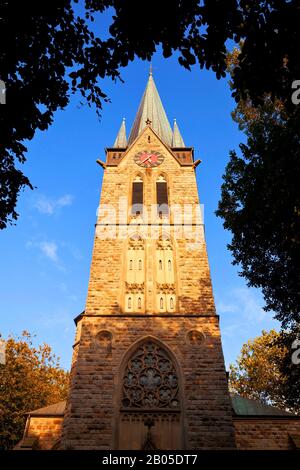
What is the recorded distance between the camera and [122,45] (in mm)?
5656

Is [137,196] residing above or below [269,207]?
above

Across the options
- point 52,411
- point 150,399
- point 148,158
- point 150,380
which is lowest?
point 150,399

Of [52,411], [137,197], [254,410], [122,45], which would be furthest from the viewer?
[137,197]

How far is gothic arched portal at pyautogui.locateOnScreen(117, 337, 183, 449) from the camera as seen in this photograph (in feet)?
35.1

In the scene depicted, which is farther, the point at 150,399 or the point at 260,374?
the point at 260,374

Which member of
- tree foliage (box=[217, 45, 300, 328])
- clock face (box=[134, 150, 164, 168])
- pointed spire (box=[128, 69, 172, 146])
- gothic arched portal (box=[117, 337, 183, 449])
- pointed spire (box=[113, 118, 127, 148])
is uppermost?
pointed spire (box=[128, 69, 172, 146])

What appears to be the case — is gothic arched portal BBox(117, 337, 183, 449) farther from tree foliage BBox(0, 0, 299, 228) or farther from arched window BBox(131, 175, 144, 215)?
tree foliage BBox(0, 0, 299, 228)

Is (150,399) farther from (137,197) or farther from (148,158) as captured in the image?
(148,158)

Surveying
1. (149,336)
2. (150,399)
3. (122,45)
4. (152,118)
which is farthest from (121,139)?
(122,45)

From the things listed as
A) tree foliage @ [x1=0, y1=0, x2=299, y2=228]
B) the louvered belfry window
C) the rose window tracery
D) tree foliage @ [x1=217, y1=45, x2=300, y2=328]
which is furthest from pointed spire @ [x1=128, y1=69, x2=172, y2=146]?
tree foliage @ [x1=0, y1=0, x2=299, y2=228]

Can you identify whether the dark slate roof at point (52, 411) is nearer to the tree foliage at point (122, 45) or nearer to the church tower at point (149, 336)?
the church tower at point (149, 336)

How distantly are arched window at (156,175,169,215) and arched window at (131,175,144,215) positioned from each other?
79 cm

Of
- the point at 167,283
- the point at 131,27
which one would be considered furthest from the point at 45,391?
the point at 131,27

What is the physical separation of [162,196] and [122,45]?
502 inches
